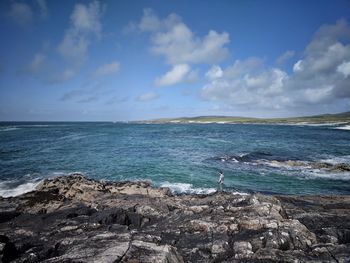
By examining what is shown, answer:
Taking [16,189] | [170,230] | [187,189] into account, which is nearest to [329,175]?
[187,189]

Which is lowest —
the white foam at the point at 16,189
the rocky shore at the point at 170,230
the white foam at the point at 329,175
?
the white foam at the point at 329,175

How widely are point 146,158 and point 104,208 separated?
2844 cm

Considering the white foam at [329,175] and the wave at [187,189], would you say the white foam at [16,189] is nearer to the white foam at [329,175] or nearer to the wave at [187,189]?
the wave at [187,189]

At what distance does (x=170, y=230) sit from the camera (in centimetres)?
1319

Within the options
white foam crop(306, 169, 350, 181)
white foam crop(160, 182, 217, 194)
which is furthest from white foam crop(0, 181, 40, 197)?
white foam crop(306, 169, 350, 181)

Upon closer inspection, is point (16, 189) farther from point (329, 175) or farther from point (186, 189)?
point (329, 175)

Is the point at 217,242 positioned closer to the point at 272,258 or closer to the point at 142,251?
the point at 272,258

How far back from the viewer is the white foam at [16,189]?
25.9m

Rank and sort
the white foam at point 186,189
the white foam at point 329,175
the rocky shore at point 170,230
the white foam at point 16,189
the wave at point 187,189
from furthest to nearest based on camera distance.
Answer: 1. the white foam at point 329,175
2. the white foam at point 186,189
3. the wave at point 187,189
4. the white foam at point 16,189
5. the rocky shore at point 170,230

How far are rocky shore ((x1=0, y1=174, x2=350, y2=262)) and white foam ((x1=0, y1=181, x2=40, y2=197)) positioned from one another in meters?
7.30

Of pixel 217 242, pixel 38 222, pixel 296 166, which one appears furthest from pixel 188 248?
pixel 296 166

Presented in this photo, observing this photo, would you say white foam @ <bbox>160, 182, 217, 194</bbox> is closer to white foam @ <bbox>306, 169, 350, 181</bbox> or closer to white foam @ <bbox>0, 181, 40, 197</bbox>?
white foam @ <bbox>0, 181, 40, 197</bbox>

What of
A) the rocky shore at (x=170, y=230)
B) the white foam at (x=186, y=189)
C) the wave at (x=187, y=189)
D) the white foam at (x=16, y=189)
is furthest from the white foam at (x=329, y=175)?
the white foam at (x=16, y=189)

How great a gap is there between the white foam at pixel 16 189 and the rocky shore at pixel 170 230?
24.0 feet
